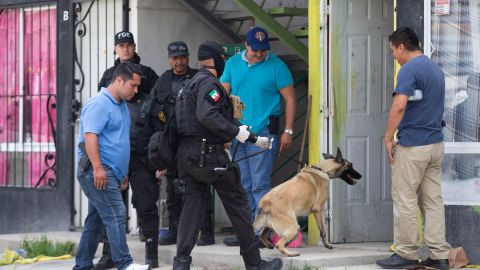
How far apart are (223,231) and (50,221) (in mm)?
2381

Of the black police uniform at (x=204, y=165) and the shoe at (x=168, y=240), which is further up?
the black police uniform at (x=204, y=165)

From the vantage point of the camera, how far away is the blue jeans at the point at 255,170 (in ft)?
34.3

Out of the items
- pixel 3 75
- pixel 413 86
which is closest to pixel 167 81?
pixel 413 86

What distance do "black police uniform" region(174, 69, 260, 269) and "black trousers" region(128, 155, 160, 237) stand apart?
1.08 meters

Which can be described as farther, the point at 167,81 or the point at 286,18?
the point at 286,18

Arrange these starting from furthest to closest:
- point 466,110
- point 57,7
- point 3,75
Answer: point 3,75 → point 57,7 → point 466,110

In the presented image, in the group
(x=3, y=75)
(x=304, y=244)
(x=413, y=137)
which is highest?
(x=3, y=75)

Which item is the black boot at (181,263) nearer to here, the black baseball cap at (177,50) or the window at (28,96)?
the black baseball cap at (177,50)

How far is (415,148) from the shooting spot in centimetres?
895

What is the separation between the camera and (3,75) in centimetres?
1395

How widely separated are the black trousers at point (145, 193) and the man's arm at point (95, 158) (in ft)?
3.78

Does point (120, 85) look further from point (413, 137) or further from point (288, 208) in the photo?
point (413, 137)

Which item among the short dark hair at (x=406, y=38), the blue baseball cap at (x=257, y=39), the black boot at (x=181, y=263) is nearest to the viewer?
the black boot at (x=181, y=263)

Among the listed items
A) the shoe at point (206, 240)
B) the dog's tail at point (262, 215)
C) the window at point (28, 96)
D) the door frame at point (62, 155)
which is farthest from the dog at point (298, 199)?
the window at point (28, 96)
